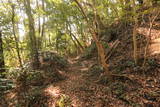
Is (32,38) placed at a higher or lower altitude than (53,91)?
higher

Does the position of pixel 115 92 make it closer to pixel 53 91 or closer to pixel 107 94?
pixel 107 94

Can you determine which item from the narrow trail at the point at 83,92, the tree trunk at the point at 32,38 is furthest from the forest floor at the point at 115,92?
the tree trunk at the point at 32,38

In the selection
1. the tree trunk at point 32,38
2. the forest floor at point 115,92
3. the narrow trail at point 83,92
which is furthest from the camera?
the tree trunk at point 32,38

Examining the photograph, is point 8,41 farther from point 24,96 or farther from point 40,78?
point 24,96

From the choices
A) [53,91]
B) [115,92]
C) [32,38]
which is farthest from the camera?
[32,38]

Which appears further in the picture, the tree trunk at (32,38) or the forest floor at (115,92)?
the tree trunk at (32,38)

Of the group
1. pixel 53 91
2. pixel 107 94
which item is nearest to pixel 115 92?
pixel 107 94

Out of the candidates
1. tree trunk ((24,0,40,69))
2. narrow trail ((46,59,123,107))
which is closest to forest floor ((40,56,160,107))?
narrow trail ((46,59,123,107))

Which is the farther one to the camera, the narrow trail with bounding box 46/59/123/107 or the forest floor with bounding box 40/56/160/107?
the narrow trail with bounding box 46/59/123/107

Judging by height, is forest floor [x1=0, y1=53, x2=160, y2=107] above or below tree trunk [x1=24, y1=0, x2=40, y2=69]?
below

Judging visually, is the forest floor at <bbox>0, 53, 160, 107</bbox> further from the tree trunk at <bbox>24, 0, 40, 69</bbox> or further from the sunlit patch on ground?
the tree trunk at <bbox>24, 0, 40, 69</bbox>

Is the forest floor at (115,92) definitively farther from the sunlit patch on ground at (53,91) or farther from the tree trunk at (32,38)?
the tree trunk at (32,38)

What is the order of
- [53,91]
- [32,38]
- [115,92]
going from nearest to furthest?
[115,92] → [53,91] → [32,38]

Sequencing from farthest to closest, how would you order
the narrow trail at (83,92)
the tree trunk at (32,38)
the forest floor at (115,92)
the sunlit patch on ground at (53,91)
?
the tree trunk at (32,38)
the sunlit patch on ground at (53,91)
the narrow trail at (83,92)
the forest floor at (115,92)
